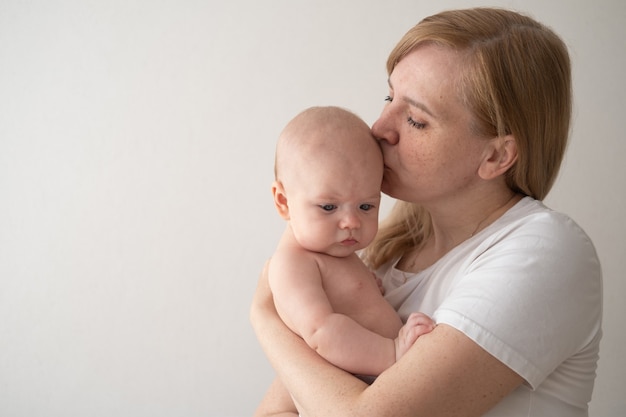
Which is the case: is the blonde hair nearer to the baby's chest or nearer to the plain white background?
the baby's chest

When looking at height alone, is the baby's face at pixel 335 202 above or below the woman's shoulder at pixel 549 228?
above

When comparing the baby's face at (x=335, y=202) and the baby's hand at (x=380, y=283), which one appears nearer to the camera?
the baby's face at (x=335, y=202)

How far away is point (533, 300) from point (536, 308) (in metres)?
0.02

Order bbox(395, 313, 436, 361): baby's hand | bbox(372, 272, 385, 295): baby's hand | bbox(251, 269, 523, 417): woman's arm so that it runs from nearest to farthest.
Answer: bbox(251, 269, 523, 417): woman's arm
bbox(395, 313, 436, 361): baby's hand
bbox(372, 272, 385, 295): baby's hand

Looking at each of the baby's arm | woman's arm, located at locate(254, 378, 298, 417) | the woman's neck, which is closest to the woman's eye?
the woman's neck

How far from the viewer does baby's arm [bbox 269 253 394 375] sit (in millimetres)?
1491

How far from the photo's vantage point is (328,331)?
1.49 metres

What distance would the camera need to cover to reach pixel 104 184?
2986 millimetres

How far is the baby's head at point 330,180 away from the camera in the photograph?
1.59m

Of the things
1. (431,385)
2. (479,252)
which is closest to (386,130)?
(479,252)

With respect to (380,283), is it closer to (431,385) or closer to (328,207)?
(328,207)

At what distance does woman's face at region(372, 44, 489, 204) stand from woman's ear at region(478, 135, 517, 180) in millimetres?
18

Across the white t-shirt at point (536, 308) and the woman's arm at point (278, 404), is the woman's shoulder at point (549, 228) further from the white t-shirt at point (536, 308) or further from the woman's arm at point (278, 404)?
the woman's arm at point (278, 404)

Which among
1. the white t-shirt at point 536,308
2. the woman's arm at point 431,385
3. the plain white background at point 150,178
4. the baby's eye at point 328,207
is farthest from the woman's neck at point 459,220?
the plain white background at point 150,178
